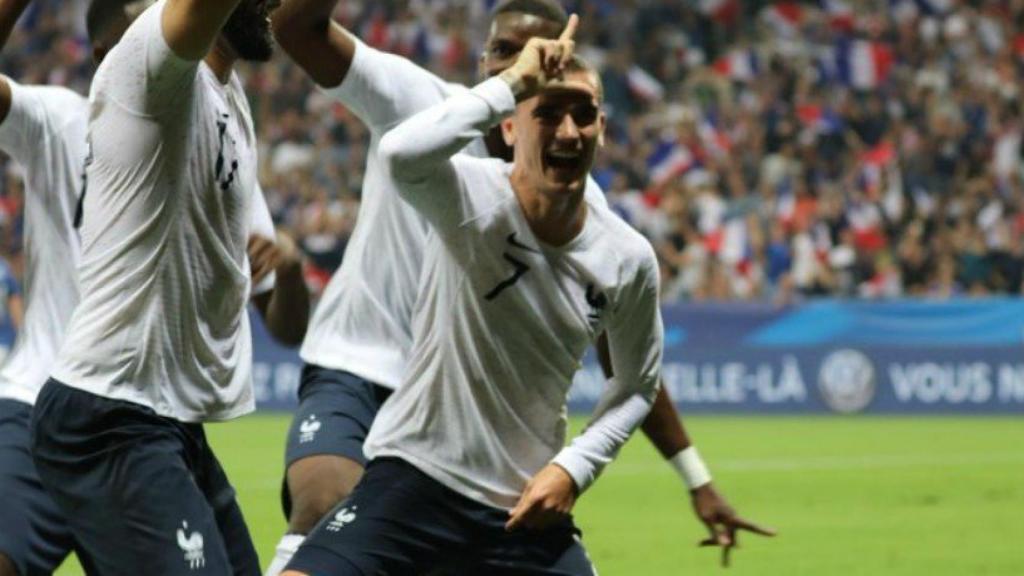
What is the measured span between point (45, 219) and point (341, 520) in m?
1.63

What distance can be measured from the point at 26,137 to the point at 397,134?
172 centimetres

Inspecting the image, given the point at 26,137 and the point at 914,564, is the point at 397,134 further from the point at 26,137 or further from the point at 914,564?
the point at 914,564

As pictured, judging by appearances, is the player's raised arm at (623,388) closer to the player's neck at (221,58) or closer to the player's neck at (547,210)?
the player's neck at (547,210)

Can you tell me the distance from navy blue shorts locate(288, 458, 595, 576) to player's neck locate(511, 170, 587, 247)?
71cm

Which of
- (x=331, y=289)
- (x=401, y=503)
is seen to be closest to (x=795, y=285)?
(x=331, y=289)

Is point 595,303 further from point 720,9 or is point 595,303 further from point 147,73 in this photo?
point 720,9

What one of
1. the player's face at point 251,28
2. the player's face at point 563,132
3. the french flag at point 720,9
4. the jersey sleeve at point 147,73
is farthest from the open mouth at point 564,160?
the french flag at point 720,9

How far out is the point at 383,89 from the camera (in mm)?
6164

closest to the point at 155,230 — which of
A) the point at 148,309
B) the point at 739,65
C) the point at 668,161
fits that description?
Result: the point at 148,309

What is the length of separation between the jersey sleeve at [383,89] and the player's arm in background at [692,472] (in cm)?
97

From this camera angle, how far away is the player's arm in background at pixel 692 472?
18.5 ft

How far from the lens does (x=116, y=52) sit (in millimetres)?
4672

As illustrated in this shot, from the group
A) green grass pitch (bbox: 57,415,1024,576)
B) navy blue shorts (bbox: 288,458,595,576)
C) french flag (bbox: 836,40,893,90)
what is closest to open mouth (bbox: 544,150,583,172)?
navy blue shorts (bbox: 288,458,595,576)

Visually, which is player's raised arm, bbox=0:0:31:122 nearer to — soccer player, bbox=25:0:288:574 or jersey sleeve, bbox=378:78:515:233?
soccer player, bbox=25:0:288:574
